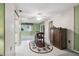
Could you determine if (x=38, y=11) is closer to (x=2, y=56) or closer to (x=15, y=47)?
(x=15, y=47)

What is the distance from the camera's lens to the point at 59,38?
1.40 m

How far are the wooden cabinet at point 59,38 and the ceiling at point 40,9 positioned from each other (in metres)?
0.30

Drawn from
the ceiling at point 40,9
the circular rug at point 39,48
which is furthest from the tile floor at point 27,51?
the ceiling at point 40,9

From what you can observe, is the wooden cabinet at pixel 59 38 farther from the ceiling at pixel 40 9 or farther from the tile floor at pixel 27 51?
the ceiling at pixel 40 9

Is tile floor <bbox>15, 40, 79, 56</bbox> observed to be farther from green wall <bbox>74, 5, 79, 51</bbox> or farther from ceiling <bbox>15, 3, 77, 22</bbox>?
ceiling <bbox>15, 3, 77, 22</bbox>

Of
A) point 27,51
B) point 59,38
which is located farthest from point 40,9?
point 27,51

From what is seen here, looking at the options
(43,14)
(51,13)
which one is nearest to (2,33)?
(43,14)

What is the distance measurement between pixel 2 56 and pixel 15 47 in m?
0.28

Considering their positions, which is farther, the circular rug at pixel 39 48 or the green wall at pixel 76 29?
the circular rug at pixel 39 48

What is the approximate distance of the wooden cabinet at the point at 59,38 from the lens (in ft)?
4.26

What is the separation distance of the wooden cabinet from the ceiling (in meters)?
0.30

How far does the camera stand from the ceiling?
119 centimetres

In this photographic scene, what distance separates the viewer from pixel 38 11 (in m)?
1.26

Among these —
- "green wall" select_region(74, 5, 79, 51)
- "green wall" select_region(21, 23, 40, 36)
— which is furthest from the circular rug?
"green wall" select_region(74, 5, 79, 51)
